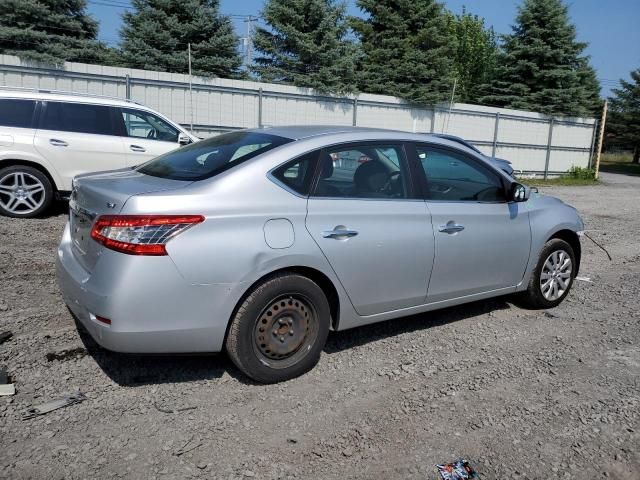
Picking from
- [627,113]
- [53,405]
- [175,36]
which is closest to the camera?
[53,405]

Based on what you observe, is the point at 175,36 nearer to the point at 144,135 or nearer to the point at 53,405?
the point at 144,135

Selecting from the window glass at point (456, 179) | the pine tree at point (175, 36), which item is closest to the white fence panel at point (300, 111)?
the pine tree at point (175, 36)

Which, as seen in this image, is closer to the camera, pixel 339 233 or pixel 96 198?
pixel 96 198

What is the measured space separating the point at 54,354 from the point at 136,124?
5.41 metres

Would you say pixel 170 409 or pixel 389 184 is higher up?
pixel 389 184

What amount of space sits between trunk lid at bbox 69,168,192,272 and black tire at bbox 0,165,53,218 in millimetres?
4449

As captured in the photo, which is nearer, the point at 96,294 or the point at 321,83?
the point at 96,294

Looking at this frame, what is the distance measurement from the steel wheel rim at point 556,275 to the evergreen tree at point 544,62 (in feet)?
71.6

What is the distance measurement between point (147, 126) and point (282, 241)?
602 centimetres

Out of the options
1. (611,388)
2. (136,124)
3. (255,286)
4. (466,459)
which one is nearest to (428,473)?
(466,459)

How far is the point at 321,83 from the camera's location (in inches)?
771

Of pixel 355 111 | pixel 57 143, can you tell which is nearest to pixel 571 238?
pixel 57 143

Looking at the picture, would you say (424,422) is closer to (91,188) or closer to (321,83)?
(91,188)

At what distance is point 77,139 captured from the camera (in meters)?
8.06
